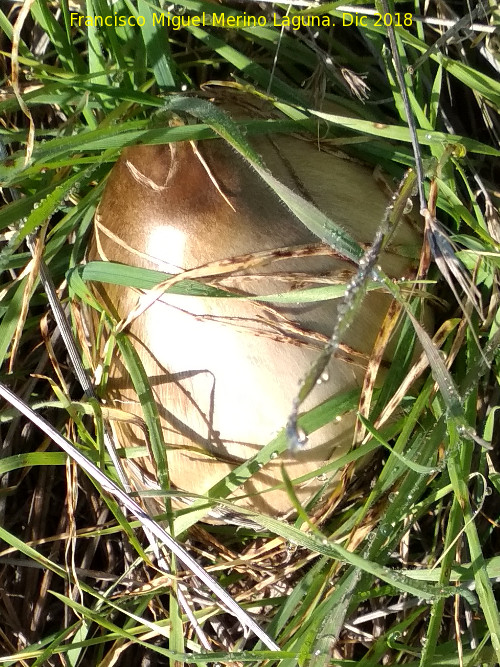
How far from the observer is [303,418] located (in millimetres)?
1006

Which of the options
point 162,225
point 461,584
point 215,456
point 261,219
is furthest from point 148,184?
point 461,584

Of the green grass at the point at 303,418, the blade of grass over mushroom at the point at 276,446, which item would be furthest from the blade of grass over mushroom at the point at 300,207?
the blade of grass over mushroom at the point at 276,446

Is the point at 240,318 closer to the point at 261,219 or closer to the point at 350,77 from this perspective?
the point at 261,219

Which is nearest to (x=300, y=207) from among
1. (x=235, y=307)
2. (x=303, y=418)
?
(x=235, y=307)

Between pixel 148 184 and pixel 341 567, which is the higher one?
pixel 148 184

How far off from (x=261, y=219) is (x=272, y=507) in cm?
45

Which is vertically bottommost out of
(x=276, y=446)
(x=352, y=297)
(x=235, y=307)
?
(x=276, y=446)

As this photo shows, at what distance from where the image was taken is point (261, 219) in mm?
1031

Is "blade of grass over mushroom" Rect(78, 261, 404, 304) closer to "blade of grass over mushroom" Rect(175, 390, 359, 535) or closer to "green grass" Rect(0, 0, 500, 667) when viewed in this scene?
"green grass" Rect(0, 0, 500, 667)

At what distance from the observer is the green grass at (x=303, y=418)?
1.09 meters

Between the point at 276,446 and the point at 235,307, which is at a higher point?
the point at 235,307

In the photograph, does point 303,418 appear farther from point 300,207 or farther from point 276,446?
point 300,207

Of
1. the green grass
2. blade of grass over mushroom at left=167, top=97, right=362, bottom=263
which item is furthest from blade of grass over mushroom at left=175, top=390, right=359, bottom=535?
blade of grass over mushroom at left=167, top=97, right=362, bottom=263

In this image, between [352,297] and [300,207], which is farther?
[300,207]
